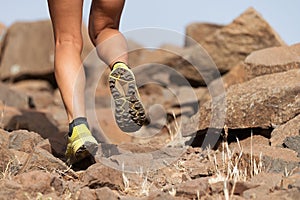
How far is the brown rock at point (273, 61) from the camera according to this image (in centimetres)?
542

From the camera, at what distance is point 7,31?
16312 millimetres

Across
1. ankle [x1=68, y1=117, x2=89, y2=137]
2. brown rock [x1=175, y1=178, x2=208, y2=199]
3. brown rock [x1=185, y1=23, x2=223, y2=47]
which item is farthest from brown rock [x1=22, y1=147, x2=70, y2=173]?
brown rock [x1=185, y1=23, x2=223, y2=47]

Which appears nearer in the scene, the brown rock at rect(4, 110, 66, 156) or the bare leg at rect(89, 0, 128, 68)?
the bare leg at rect(89, 0, 128, 68)

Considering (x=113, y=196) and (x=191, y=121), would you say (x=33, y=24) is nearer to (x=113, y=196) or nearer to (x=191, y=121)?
(x=191, y=121)

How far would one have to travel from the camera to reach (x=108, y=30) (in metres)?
4.12

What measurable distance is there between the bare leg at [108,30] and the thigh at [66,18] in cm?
19

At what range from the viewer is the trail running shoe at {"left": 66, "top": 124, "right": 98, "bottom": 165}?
11.9 ft

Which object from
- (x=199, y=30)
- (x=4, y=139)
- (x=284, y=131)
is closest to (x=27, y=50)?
(x=199, y=30)

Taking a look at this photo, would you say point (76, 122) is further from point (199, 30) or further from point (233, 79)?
point (199, 30)

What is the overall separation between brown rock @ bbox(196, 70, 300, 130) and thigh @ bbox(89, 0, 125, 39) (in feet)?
3.27

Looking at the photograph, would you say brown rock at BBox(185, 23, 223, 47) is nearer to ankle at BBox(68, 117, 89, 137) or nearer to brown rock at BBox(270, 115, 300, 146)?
brown rock at BBox(270, 115, 300, 146)

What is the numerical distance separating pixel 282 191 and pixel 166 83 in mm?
5904

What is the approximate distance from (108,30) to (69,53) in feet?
1.18

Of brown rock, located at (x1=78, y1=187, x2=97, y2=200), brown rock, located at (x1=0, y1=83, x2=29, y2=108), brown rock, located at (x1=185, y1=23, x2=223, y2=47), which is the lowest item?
brown rock, located at (x1=0, y1=83, x2=29, y2=108)
